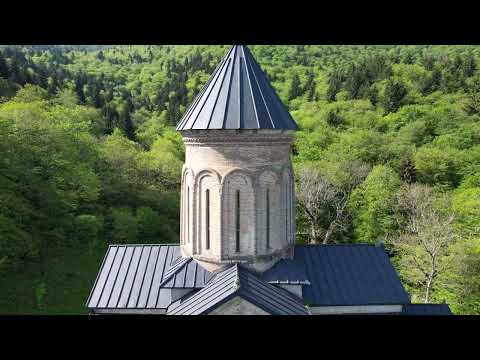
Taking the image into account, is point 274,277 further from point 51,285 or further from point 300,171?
point 300,171

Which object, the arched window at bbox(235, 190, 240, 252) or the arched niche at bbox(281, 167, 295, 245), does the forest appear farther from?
the arched window at bbox(235, 190, 240, 252)

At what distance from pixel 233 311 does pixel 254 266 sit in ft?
7.04

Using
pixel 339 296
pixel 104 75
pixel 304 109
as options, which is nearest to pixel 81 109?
pixel 304 109

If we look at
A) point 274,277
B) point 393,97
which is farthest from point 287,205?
point 393,97

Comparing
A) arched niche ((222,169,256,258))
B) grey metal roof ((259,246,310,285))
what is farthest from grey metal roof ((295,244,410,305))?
arched niche ((222,169,256,258))

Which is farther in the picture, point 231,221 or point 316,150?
point 316,150

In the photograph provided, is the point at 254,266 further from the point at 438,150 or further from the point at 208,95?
the point at 438,150

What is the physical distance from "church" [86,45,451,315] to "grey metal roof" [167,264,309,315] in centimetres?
7

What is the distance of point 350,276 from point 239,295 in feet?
13.2

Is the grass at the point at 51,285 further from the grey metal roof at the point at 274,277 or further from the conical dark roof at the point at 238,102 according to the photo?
the conical dark roof at the point at 238,102

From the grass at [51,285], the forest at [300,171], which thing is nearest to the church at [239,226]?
the forest at [300,171]

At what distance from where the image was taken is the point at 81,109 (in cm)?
3316

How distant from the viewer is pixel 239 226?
432 inches

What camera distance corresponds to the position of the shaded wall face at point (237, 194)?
1082 cm
